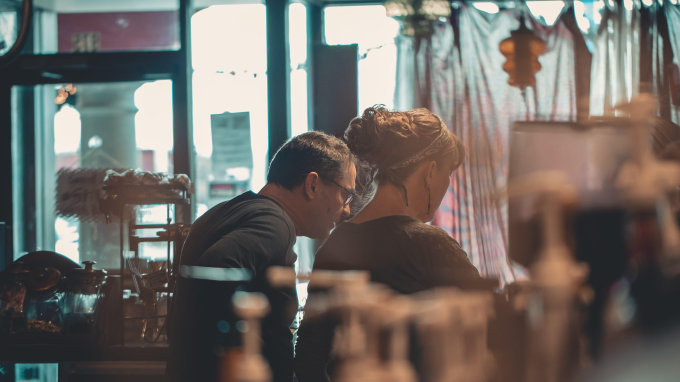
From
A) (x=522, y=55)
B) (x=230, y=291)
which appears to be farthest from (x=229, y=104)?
(x=522, y=55)

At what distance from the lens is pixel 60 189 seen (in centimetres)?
261

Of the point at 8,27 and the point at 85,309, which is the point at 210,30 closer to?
the point at 8,27

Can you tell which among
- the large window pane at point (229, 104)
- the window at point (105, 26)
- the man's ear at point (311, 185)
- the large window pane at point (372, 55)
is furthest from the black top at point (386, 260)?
the window at point (105, 26)

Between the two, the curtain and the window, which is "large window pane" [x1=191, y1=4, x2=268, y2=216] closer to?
the window

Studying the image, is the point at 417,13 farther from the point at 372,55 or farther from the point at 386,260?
the point at 372,55

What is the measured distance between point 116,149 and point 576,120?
8.63 ft

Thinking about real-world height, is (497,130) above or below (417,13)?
below

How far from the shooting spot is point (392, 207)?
0.68 metres

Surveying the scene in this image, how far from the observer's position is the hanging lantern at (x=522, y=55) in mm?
435

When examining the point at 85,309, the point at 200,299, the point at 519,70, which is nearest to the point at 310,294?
the point at 200,299

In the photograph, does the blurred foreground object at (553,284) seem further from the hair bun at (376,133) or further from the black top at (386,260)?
the hair bun at (376,133)

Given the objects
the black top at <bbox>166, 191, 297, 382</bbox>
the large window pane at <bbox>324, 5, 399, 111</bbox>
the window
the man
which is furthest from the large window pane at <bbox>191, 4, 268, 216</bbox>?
the black top at <bbox>166, 191, 297, 382</bbox>

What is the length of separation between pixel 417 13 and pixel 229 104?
2.26 m

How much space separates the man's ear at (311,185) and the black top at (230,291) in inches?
3.8
